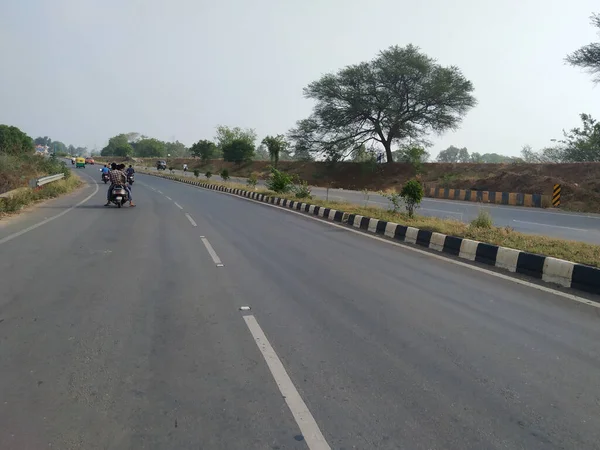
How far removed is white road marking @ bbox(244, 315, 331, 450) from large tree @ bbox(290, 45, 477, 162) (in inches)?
1720

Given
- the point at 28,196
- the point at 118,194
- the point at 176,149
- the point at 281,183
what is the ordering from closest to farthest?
the point at 118,194 < the point at 28,196 < the point at 281,183 < the point at 176,149

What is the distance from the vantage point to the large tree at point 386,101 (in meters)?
45.2

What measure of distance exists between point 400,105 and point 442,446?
46.3m

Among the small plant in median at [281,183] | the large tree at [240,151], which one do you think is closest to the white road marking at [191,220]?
the small plant in median at [281,183]

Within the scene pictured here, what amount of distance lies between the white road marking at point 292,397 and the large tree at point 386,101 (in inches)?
1720

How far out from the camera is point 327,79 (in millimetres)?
48875

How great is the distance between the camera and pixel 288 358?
159 inches

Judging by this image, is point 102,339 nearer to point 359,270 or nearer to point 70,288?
point 70,288

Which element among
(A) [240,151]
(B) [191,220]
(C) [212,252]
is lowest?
(B) [191,220]

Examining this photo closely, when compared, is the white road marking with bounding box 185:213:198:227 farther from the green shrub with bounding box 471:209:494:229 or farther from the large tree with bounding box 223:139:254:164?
the large tree with bounding box 223:139:254:164

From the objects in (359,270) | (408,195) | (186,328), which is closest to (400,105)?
(408,195)

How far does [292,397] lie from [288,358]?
0.69 meters

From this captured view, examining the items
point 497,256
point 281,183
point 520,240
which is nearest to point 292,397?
point 497,256

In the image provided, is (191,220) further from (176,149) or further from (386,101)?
(176,149)
